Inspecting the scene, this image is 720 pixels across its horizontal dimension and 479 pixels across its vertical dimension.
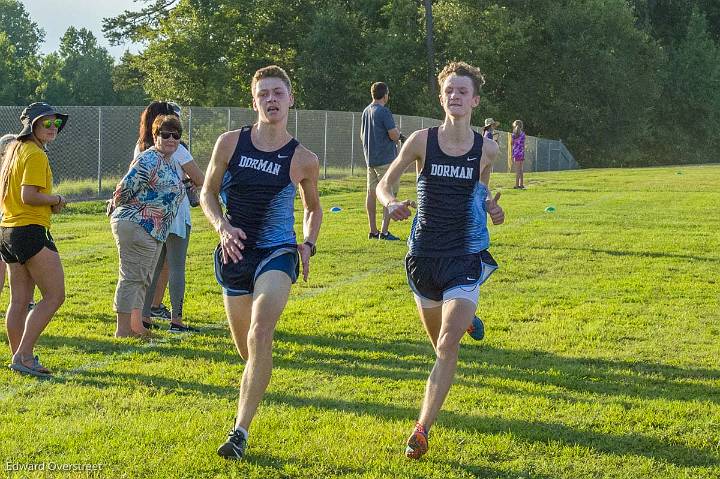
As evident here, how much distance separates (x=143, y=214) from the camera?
25.9 feet

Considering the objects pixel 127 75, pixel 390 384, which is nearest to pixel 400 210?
pixel 390 384

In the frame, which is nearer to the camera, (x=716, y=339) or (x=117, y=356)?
(x=117, y=356)

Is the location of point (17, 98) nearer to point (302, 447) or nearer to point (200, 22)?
→ point (200, 22)

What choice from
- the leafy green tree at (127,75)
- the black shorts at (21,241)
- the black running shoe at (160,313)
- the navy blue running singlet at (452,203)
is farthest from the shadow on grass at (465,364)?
the leafy green tree at (127,75)

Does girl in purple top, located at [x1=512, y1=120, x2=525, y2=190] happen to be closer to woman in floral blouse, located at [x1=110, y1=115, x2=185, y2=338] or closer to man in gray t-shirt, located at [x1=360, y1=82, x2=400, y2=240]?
man in gray t-shirt, located at [x1=360, y1=82, x2=400, y2=240]

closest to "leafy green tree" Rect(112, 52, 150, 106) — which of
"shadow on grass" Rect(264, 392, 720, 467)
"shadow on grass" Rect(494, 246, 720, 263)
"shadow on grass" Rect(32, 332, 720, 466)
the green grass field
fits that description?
"shadow on grass" Rect(494, 246, 720, 263)

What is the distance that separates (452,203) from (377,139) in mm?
8869

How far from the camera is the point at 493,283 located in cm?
1130

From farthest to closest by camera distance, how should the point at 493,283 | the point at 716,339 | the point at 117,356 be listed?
the point at 493,283, the point at 716,339, the point at 117,356

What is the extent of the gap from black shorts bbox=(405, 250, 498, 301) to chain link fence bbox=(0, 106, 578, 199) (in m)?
16.6

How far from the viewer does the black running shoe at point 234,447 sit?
5.06 meters

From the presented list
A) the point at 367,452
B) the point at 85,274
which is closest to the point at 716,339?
the point at 367,452

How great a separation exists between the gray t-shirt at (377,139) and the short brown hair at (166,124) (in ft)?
22.4

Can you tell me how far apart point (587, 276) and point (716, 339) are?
349 centimetres
